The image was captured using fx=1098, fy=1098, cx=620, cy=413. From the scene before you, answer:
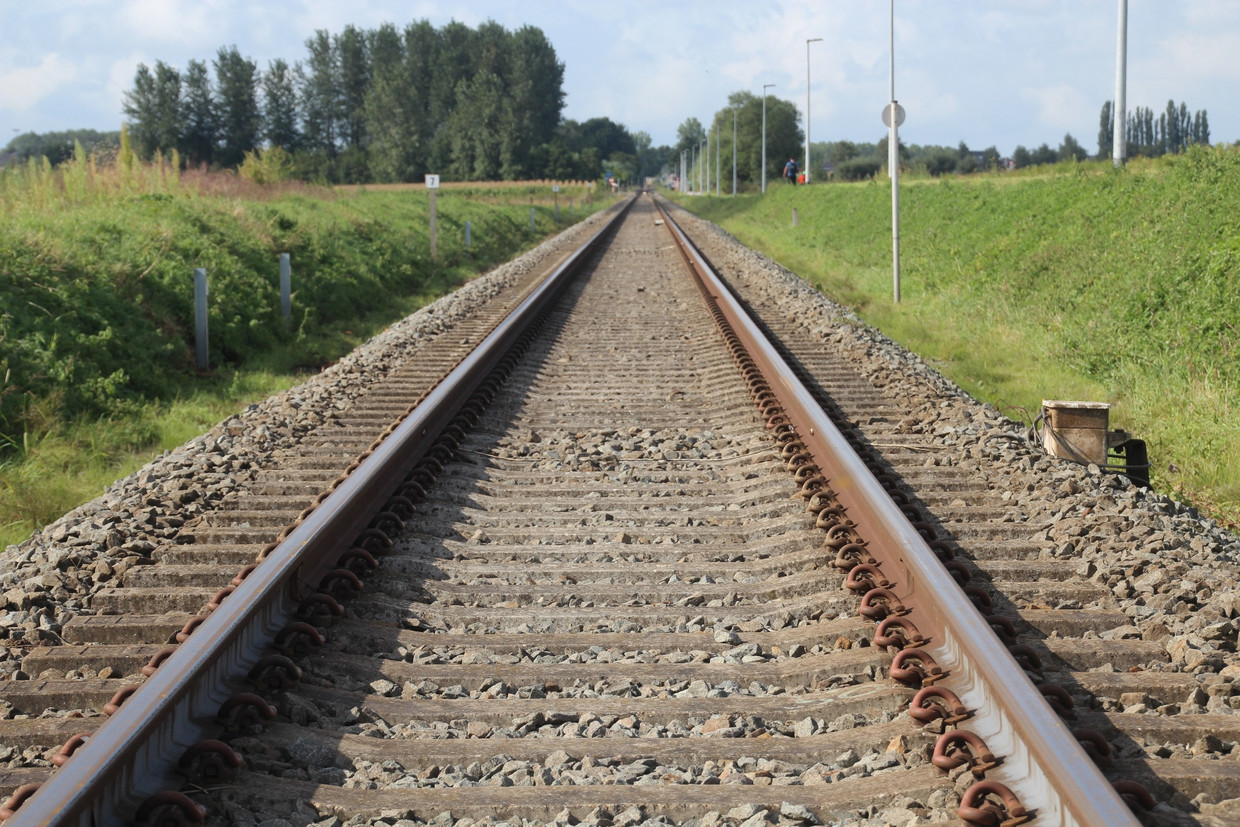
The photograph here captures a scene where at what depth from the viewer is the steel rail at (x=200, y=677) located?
241cm

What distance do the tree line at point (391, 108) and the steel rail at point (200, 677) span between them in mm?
94428

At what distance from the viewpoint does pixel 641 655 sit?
3.54 meters

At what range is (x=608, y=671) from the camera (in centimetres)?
339

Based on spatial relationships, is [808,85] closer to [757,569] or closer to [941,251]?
[941,251]

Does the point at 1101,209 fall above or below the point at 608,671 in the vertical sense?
above

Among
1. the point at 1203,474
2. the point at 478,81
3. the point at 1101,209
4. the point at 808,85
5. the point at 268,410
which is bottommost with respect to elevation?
the point at 1203,474

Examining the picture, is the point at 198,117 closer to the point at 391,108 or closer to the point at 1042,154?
the point at 391,108

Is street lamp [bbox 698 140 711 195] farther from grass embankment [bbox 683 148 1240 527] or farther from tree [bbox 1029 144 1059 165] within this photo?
grass embankment [bbox 683 148 1240 527]

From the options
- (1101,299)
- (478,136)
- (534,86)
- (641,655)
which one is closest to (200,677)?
(641,655)

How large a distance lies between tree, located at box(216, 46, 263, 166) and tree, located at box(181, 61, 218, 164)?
1.05 meters

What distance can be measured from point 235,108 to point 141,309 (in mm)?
104027

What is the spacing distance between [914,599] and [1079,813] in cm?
140

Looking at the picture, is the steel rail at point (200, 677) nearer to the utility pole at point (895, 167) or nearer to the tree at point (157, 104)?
the utility pole at point (895, 167)

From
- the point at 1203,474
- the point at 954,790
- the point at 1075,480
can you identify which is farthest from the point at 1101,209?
the point at 954,790
